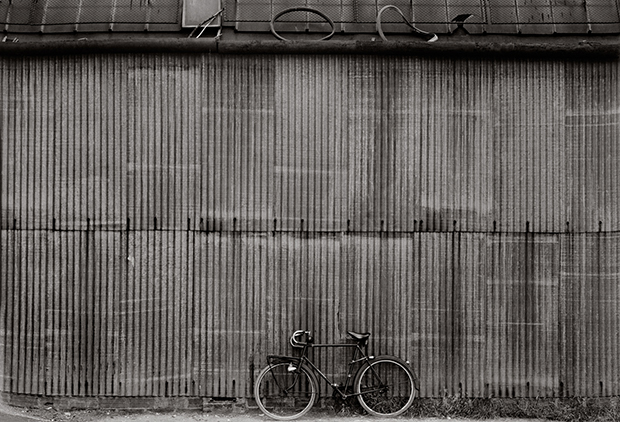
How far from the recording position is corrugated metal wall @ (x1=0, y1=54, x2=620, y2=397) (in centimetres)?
980

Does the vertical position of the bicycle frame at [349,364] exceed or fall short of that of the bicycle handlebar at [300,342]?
it falls short

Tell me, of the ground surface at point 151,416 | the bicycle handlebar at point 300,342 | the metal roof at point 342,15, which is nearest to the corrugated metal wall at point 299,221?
the bicycle handlebar at point 300,342

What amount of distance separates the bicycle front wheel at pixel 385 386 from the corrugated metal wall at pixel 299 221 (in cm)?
26

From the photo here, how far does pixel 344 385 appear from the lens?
9773 millimetres

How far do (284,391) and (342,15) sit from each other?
541 centimetres

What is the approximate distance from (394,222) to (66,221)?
4.59m

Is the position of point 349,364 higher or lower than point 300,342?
lower

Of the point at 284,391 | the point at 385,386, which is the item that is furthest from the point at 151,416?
the point at 385,386

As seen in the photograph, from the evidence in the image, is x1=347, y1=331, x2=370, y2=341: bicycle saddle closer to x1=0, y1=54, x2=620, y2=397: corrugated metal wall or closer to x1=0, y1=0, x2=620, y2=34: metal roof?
x1=0, y1=54, x2=620, y2=397: corrugated metal wall

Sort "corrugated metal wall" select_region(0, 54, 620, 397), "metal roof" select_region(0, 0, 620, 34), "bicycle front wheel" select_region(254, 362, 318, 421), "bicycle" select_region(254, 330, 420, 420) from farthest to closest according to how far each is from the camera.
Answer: "metal roof" select_region(0, 0, 620, 34) < "corrugated metal wall" select_region(0, 54, 620, 397) < "bicycle front wheel" select_region(254, 362, 318, 421) < "bicycle" select_region(254, 330, 420, 420)

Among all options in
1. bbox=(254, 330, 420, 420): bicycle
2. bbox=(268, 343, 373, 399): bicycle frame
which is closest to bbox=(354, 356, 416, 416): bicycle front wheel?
bbox=(254, 330, 420, 420): bicycle

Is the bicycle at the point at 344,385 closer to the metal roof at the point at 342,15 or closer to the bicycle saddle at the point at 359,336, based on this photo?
the bicycle saddle at the point at 359,336

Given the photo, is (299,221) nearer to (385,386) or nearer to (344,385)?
(344,385)

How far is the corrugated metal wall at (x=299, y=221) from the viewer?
9.80 meters
